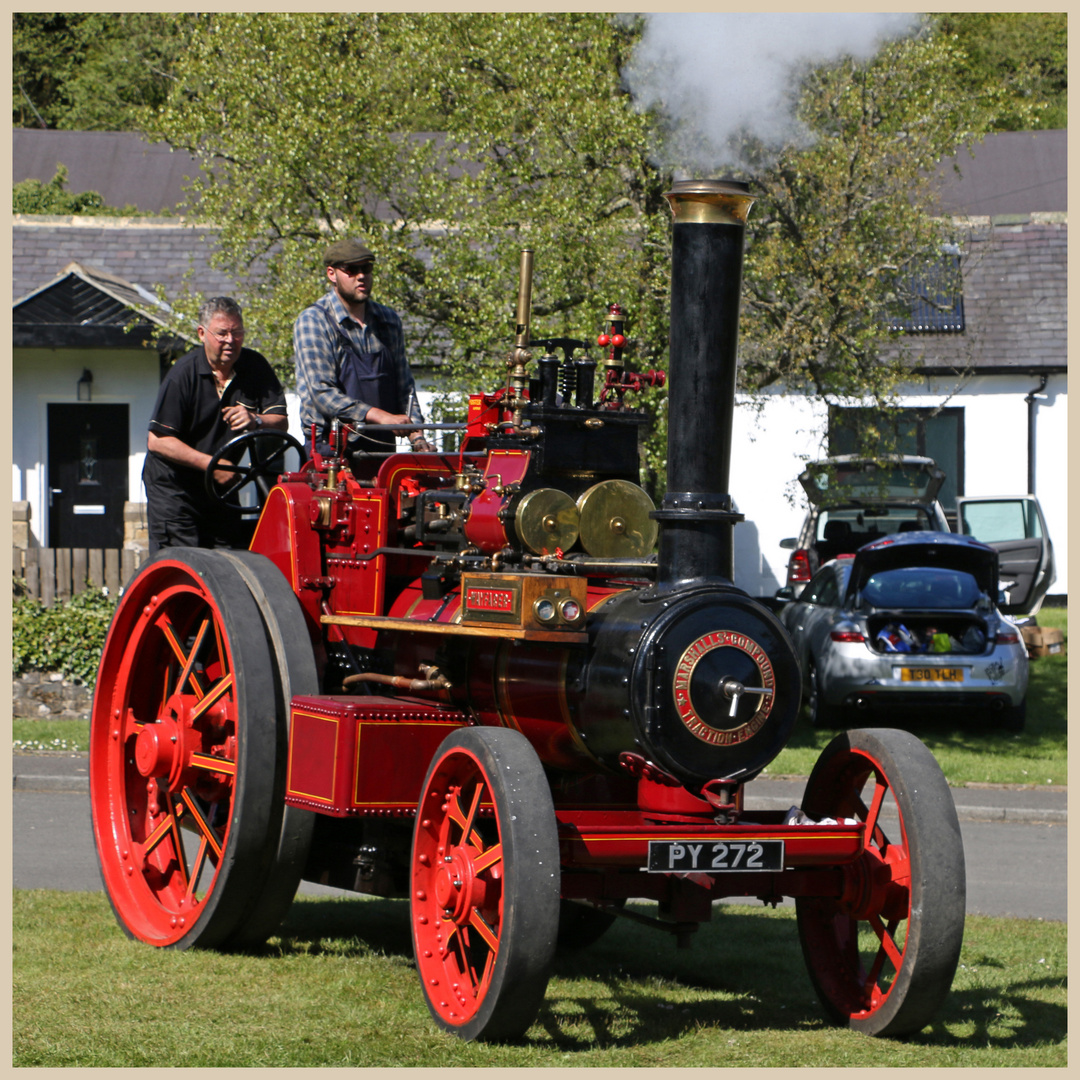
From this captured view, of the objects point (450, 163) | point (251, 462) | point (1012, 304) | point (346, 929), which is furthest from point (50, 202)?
point (346, 929)

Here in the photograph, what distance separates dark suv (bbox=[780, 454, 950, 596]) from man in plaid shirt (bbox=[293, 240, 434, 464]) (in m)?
8.37

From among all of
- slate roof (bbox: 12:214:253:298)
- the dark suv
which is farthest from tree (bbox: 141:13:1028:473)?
slate roof (bbox: 12:214:253:298)

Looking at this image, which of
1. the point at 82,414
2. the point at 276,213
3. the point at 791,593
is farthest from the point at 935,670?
the point at 82,414

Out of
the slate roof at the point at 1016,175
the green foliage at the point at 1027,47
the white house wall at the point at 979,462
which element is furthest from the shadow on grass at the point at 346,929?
the green foliage at the point at 1027,47

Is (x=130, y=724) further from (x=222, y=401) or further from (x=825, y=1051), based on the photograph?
(x=825, y=1051)

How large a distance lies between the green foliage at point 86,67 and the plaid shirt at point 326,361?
99.1 feet

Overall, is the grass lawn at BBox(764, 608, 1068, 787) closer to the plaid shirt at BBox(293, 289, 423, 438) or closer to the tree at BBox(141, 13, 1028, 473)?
the tree at BBox(141, 13, 1028, 473)

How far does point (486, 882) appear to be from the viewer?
434 cm

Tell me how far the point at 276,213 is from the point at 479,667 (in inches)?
309

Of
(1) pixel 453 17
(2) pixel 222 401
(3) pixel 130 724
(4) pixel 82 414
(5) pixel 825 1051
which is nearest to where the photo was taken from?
(5) pixel 825 1051

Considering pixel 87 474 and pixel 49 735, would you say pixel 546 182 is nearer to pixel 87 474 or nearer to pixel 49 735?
pixel 49 735

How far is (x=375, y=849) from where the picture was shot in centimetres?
543

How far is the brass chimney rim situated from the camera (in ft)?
14.4

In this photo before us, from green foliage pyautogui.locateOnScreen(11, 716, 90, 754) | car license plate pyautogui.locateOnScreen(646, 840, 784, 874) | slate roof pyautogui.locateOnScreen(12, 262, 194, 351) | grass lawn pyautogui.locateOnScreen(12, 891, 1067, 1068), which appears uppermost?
slate roof pyautogui.locateOnScreen(12, 262, 194, 351)
